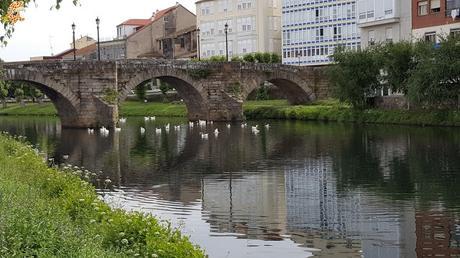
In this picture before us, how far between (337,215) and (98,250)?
35.3 feet

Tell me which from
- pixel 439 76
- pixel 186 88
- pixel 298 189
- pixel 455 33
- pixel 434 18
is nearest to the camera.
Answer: pixel 298 189

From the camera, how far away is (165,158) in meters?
39.2

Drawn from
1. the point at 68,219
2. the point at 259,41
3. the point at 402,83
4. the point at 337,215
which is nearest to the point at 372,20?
the point at 402,83

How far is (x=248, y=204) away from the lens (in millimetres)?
22719

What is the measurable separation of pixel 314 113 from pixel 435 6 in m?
14.2

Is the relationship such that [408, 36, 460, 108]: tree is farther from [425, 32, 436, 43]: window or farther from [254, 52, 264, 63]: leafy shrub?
[254, 52, 264, 63]: leafy shrub

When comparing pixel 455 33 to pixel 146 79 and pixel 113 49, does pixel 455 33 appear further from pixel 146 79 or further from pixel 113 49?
pixel 113 49

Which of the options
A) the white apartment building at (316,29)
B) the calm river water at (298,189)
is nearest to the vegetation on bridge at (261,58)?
the white apartment building at (316,29)

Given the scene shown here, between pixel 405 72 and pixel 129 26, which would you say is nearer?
pixel 405 72

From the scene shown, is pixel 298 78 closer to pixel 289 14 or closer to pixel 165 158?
pixel 289 14

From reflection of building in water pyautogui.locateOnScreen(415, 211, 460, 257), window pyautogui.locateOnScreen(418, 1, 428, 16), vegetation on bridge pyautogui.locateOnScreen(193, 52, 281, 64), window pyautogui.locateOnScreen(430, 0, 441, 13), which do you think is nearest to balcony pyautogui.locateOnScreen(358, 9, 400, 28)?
window pyautogui.locateOnScreen(418, 1, 428, 16)

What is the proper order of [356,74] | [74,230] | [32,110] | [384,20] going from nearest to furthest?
[74,230] → [356,74] → [384,20] → [32,110]

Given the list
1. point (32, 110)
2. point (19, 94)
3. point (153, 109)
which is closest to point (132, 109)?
point (153, 109)

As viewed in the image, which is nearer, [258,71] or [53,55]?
[258,71]
